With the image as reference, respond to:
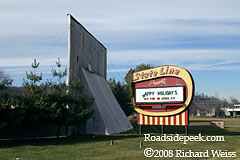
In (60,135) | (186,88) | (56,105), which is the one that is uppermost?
(186,88)

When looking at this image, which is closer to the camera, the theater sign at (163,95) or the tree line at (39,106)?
the tree line at (39,106)

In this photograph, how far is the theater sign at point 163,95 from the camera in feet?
86.1

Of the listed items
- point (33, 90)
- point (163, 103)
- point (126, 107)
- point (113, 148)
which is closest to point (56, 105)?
point (33, 90)

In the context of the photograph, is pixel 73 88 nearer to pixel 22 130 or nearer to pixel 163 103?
pixel 22 130

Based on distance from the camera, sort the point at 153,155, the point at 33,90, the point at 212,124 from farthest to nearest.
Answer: the point at 212,124 → the point at 33,90 → the point at 153,155

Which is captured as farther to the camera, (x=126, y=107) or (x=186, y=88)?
(x=126, y=107)

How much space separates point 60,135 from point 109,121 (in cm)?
535

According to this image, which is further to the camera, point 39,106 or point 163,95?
point 163,95

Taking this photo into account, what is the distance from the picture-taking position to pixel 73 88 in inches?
1051

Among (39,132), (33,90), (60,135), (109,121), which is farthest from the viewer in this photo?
(109,121)

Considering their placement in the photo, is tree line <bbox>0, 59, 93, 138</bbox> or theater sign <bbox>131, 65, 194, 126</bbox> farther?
theater sign <bbox>131, 65, 194, 126</bbox>

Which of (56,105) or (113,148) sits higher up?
(56,105)

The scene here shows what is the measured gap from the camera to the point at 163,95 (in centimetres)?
2728

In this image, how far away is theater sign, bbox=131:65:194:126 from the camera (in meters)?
26.2
